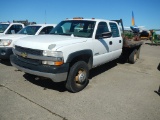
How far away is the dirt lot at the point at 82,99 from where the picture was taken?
3842 mm

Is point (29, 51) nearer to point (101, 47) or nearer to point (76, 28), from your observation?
point (76, 28)

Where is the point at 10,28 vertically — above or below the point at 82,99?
above

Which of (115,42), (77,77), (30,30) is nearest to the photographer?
(77,77)

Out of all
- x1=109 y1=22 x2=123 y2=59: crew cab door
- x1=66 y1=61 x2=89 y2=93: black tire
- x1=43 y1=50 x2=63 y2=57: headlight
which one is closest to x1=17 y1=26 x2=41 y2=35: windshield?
x1=109 y1=22 x2=123 y2=59: crew cab door

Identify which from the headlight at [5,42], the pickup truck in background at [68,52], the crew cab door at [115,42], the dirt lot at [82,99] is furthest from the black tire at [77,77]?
the headlight at [5,42]

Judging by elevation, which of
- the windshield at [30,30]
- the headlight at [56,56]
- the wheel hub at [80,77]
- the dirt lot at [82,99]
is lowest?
the dirt lot at [82,99]

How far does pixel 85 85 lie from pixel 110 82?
108cm

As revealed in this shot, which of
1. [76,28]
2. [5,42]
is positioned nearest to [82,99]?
[76,28]

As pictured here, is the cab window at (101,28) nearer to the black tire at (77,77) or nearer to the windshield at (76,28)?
the windshield at (76,28)

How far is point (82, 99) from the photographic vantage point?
4.60 meters

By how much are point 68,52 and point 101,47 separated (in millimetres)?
1654

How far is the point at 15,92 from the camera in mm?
4852

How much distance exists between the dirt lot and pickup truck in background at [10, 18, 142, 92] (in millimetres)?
498

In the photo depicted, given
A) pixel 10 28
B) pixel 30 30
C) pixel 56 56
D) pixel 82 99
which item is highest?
pixel 10 28
